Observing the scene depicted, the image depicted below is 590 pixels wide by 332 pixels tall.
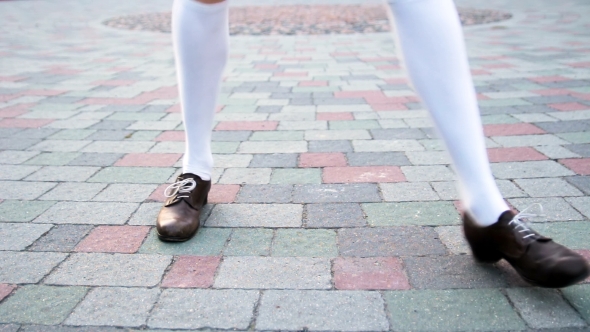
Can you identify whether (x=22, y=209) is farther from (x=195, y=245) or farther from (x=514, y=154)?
(x=514, y=154)

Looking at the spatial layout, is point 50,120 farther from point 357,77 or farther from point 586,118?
point 586,118

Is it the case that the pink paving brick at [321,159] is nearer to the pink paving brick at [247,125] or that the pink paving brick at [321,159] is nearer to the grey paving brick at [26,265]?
the pink paving brick at [247,125]

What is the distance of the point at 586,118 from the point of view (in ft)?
10.8

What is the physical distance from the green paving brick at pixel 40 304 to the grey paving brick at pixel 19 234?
1.04ft

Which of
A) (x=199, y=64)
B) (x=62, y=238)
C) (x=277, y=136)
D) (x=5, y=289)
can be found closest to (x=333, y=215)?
(x=199, y=64)

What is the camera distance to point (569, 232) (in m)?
1.83

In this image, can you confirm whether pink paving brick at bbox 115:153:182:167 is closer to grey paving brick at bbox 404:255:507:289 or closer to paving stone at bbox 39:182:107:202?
paving stone at bbox 39:182:107:202

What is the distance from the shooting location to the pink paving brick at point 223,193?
220 cm

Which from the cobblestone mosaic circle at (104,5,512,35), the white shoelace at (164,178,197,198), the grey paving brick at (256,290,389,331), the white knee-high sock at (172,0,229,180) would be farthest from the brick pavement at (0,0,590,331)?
the cobblestone mosaic circle at (104,5,512,35)

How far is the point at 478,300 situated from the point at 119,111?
2934 millimetres

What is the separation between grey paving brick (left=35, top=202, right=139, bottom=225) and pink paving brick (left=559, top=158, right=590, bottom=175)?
1.84 meters

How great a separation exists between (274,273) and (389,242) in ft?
1.35

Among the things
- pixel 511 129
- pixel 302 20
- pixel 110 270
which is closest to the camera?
pixel 110 270

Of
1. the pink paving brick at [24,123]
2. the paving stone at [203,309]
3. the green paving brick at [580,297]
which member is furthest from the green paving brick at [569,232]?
the pink paving brick at [24,123]
